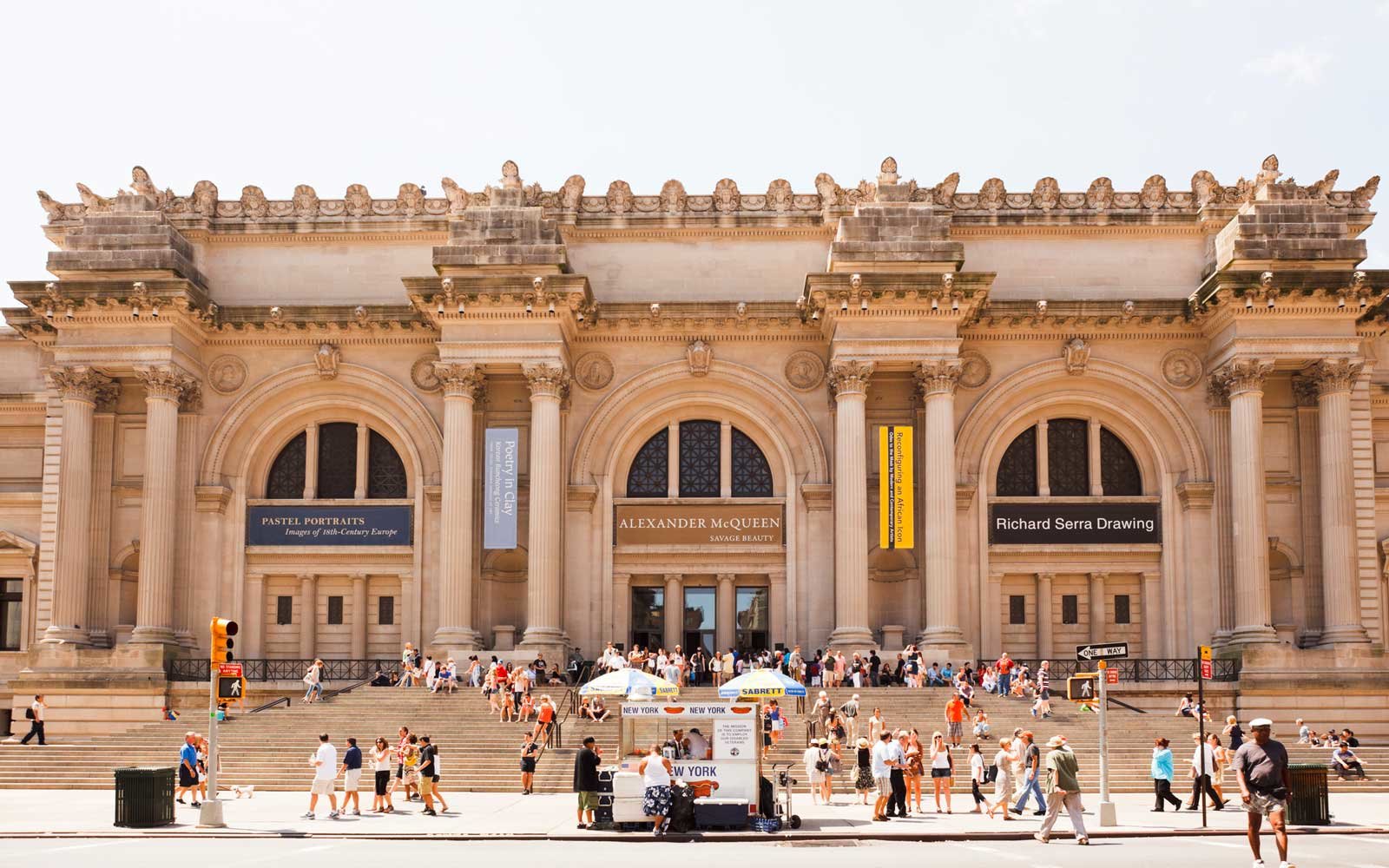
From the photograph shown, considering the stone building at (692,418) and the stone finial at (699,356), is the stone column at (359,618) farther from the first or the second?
the stone finial at (699,356)

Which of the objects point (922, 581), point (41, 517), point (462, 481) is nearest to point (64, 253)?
point (41, 517)

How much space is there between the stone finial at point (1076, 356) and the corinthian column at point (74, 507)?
29.5 metres

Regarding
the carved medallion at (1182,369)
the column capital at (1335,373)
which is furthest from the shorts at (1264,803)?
the carved medallion at (1182,369)

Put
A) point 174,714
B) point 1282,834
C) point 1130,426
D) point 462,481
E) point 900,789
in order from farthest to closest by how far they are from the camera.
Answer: point 1130,426 → point 462,481 → point 174,714 → point 900,789 → point 1282,834

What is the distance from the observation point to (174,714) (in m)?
40.6

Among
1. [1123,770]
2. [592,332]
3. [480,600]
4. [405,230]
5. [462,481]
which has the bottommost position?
[1123,770]

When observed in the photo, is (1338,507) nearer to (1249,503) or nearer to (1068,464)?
(1249,503)

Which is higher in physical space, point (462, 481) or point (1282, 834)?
point (462, 481)

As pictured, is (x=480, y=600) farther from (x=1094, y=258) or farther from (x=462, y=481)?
(x=1094, y=258)

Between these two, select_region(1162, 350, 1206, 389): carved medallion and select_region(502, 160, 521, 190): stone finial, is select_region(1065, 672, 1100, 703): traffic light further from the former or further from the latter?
select_region(502, 160, 521, 190): stone finial

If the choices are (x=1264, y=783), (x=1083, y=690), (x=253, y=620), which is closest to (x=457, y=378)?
(x=253, y=620)

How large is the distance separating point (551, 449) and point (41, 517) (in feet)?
54.1

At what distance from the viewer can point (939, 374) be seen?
44.2 meters

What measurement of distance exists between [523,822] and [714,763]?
143 inches
